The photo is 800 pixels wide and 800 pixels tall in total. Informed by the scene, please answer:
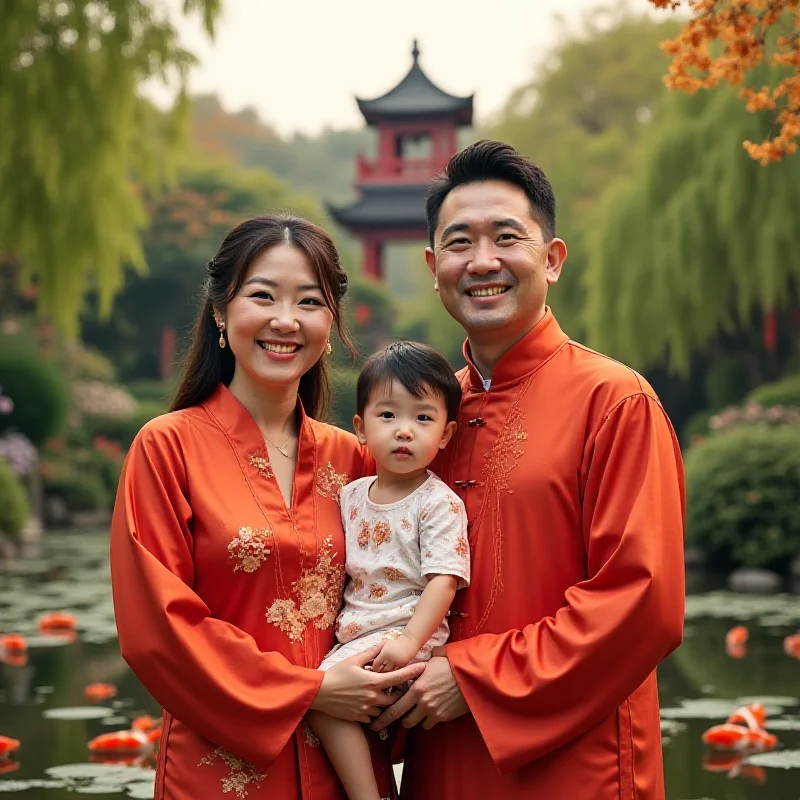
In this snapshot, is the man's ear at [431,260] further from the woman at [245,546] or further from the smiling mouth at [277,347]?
the smiling mouth at [277,347]

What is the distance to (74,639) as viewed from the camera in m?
6.77

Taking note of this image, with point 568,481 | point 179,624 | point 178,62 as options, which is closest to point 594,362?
point 568,481

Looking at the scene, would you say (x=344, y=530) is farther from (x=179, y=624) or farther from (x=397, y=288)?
(x=397, y=288)

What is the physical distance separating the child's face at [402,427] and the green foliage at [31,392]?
12093 millimetres

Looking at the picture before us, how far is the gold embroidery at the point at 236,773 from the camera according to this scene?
2156mm

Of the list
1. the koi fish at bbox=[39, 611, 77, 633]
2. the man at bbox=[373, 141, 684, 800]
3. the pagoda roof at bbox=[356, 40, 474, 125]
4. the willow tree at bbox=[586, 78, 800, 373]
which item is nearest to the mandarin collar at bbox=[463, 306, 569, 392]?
the man at bbox=[373, 141, 684, 800]

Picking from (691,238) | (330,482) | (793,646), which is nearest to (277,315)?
(330,482)

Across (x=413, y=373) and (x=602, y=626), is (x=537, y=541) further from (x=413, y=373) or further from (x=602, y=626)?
(x=413, y=373)

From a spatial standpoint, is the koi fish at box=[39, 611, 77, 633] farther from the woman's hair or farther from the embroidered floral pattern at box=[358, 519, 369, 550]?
the embroidered floral pattern at box=[358, 519, 369, 550]

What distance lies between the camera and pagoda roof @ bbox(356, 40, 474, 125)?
2914 centimetres

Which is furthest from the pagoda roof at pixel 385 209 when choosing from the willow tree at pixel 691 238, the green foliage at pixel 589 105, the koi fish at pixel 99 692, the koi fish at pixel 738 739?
the koi fish at pixel 738 739

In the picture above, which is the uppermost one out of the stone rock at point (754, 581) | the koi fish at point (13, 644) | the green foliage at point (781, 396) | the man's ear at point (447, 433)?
the green foliage at point (781, 396)

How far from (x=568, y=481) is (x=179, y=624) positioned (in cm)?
73

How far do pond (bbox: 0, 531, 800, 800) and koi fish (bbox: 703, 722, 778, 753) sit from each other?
0.17ft
